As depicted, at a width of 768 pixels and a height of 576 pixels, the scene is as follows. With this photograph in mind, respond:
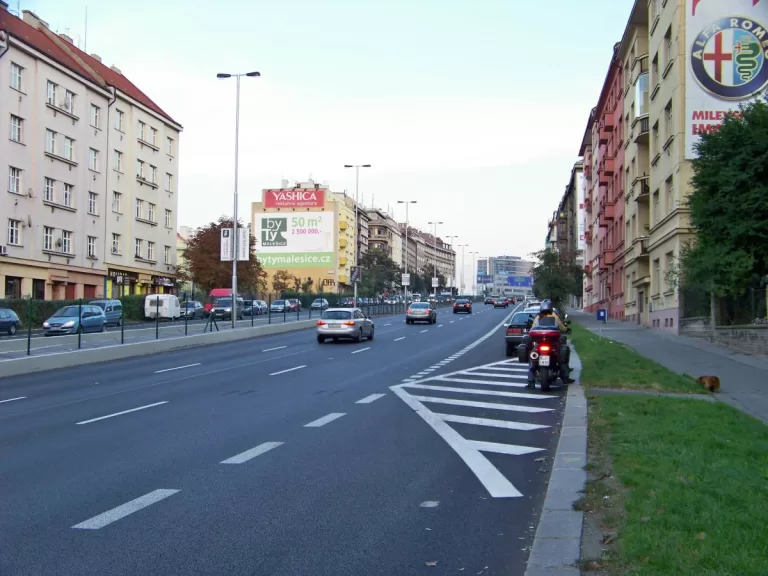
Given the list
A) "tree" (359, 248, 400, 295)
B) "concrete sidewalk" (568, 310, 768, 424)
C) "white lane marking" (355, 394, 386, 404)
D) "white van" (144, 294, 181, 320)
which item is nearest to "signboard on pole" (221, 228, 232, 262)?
"white van" (144, 294, 181, 320)

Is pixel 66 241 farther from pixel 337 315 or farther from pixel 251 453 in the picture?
pixel 251 453

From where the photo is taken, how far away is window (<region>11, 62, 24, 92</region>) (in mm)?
46409

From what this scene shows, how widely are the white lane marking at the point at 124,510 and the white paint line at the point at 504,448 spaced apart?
148 inches

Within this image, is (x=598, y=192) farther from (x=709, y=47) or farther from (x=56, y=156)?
(x=56, y=156)

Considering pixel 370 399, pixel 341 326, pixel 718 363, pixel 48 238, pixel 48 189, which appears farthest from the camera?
pixel 48 189

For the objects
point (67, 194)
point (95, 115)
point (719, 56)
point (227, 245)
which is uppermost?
Result: point (95, 115)

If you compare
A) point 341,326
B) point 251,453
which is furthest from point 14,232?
point 251,453

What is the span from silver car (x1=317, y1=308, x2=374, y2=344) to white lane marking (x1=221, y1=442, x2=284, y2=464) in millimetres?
23779

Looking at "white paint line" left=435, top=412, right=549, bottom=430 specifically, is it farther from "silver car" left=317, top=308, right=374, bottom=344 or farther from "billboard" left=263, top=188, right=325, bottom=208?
"billboard" left=263, top=188, right=325, bottom=208

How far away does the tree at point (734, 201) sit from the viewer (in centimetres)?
2238

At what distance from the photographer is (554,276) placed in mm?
59719

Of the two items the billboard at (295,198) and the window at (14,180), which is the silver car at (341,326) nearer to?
the window at (14,180)

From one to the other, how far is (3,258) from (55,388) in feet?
103

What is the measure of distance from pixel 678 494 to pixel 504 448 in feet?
11.3
